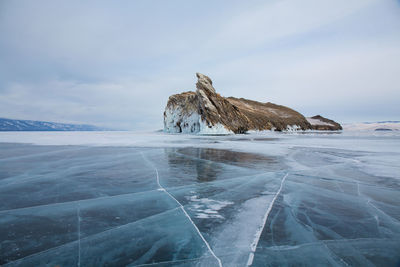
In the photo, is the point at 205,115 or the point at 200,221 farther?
the point at 205,115

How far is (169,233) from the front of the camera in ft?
6.27

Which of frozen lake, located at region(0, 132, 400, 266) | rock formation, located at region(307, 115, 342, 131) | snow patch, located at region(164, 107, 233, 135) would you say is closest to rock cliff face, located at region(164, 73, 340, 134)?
snow patch, located at region(164, 107, 233, 135)

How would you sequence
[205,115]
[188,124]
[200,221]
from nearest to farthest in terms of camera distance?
[200,221] → [205,115] → [188,124]

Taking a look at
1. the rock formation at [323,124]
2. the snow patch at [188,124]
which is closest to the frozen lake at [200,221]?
the snow patch at [188,124]

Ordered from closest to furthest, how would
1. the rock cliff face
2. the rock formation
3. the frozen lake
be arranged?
the frozen lake → the rock cliff face → the rock formation

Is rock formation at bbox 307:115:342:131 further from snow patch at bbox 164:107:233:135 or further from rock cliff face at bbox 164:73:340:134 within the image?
snow patch at bbox 164:107:233:135

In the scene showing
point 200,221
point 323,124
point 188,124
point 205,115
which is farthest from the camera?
point 323,124

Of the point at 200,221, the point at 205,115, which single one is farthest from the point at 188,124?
the point at 200,221

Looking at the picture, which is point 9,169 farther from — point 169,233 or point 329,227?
point 329,227

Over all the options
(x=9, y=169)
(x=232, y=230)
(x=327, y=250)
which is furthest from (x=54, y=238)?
(x=9, y=169)

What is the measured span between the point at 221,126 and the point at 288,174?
26.2 meters

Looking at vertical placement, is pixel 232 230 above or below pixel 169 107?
below

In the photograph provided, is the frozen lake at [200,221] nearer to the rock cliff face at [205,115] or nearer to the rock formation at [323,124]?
the rock cliff face at [205,115]

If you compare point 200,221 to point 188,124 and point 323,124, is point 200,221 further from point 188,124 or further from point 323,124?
point 323,124
